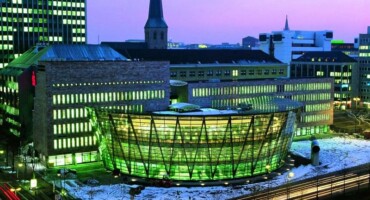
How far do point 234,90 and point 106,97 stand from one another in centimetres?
4194

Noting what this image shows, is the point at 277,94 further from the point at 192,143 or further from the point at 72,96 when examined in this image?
the point at 72,96

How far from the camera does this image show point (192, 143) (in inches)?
3787

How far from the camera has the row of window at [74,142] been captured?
10981cm

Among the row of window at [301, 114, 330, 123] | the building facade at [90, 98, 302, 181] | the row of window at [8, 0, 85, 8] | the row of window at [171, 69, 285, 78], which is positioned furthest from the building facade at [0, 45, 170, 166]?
the row of window at [8, 0, 85, 8]

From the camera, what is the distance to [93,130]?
109688 mm

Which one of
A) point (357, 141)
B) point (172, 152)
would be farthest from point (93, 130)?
point (357, 141)

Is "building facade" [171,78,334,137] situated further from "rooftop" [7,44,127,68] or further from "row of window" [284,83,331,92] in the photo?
"rooftop" [7,44,127,68]

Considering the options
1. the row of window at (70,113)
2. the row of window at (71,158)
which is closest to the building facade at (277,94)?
the row of window at (71,158)

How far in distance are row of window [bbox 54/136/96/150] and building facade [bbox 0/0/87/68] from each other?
76.5 metres

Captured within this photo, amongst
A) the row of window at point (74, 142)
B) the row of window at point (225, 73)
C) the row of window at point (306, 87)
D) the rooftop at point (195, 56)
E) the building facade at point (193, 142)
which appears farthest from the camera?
the rooftop at point (195, 56)

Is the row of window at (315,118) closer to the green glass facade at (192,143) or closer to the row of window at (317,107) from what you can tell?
the row of window at (317,107)

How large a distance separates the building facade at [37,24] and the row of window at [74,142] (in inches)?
3012

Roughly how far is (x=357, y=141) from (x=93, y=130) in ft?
240

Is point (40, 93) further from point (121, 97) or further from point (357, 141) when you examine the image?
point (357, 141)
